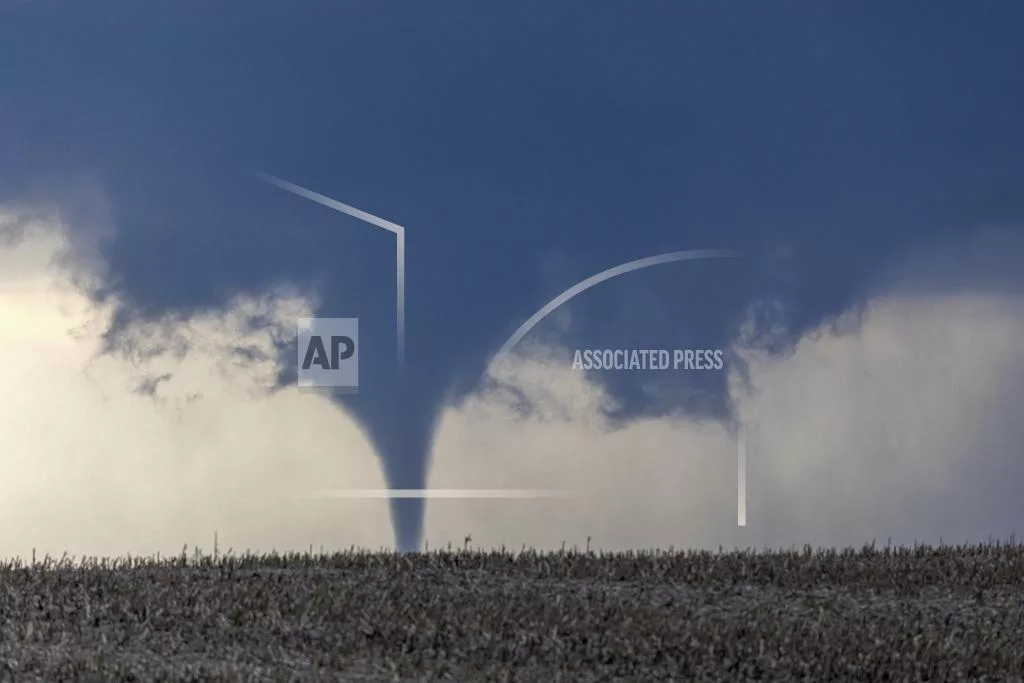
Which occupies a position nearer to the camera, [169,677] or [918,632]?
[169,677]

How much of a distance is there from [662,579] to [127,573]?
13.8 ft

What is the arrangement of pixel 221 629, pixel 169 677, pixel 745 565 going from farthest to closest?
pixel 745 565
pixel 221 629
pixel 169 677

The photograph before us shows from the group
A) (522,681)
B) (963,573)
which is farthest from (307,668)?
(963,573)

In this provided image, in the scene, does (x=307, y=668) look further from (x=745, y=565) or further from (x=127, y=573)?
(x=745, y=565)

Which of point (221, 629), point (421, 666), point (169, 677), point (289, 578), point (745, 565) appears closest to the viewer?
point (169, 677)

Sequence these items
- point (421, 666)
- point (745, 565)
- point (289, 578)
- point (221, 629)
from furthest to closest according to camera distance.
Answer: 1. point (745, 565)
2. point (289, 578)
3. point (221, 629)
4. point (421, 666)

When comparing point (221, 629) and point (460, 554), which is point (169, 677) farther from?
point (460, 554)

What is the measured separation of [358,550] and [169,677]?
169 inches

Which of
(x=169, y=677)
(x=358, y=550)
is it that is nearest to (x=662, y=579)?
(x=358, y=550)

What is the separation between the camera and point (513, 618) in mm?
9516

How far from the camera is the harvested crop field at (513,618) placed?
8.52 meters

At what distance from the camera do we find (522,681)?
8062 mm

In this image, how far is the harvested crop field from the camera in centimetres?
852

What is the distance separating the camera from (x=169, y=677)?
26.0 ft
